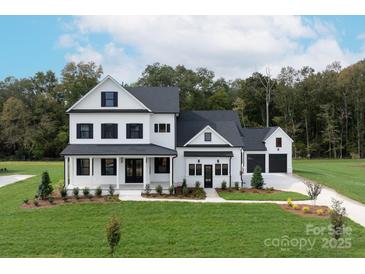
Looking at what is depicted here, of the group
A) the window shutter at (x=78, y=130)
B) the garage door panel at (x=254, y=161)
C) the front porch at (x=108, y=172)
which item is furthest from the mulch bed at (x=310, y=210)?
the garage door panel at (x=254, y=161)

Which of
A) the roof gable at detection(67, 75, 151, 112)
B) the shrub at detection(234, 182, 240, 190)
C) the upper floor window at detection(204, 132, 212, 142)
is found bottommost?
the shrub at detection(234, 182, 240, 190)

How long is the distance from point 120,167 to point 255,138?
1742 centimetres

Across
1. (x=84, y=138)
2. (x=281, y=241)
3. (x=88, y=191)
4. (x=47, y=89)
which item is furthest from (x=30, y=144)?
(x=281, y=241)

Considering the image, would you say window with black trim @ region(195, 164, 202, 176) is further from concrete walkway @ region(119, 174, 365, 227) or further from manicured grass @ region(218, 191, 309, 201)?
manicured grass @ region(218, 191, 309, 201)

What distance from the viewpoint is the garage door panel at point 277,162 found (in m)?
37.9

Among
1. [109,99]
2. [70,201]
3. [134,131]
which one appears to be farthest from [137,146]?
[70,201]

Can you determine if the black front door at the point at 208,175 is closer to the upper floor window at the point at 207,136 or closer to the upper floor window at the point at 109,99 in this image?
the upper floor window at the point at 207,136

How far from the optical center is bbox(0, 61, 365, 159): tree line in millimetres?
66062

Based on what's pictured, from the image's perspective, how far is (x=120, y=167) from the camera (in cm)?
2662

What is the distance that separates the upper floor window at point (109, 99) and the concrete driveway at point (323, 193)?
12477 millimetres

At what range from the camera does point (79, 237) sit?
15281 mm

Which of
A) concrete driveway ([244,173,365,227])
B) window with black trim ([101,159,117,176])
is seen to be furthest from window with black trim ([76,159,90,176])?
concrete driveway ([244,173,365,227])

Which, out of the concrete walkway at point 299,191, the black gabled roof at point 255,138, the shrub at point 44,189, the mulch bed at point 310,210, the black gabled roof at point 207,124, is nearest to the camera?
the mulch bed at point 310,210

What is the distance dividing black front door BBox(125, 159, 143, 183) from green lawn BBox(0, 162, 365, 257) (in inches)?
253
